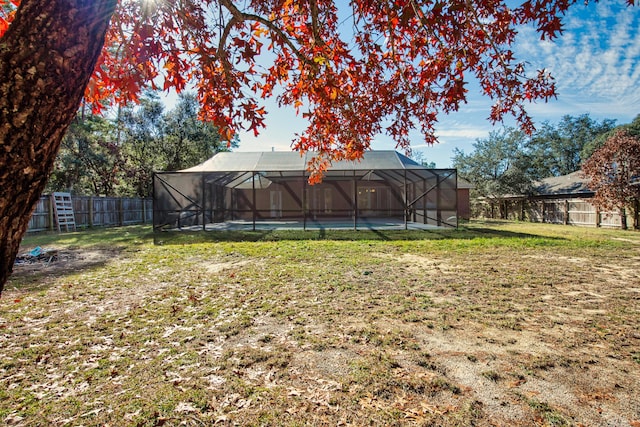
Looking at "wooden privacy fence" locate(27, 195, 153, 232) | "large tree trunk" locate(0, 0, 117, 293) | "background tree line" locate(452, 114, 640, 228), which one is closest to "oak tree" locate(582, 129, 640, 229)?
"background tree line" locate(452, 114, 640, 228)

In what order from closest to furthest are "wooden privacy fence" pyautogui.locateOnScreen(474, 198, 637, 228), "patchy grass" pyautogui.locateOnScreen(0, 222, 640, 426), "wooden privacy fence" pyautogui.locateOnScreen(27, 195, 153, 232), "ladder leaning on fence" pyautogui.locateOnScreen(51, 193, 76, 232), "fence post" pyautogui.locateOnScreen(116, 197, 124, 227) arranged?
"patchy grass" pyautogui.locateOnScreen(0, 222, 640, 426), "wooden privacy fence" pyautogui.locateOnScreen(27, 195, 153, 232), "ladder leaning on fence" pyautogui.locateOnScreen(51, 193, 76, 232), "wooden privacy fence" pyautogui.locateOnScreen(474, 198, 637, 228), "fence post" pyautogui.locateOnScreen(116, 197, 124, 227)

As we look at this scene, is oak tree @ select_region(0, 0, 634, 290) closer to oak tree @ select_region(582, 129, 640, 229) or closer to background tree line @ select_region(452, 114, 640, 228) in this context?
background tree line @ select_region(452, 114, 640, 228)

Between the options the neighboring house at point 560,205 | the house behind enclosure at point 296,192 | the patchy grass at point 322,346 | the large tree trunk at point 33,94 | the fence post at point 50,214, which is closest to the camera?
the large tree trunk at point 33,94

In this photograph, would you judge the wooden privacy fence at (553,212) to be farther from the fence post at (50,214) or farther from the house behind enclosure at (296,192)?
the fence post at (50,214)

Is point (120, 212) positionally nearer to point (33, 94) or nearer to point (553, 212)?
point (33, 94)

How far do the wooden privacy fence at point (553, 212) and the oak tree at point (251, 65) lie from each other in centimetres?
1539

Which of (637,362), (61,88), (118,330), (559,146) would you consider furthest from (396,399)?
(559,146)

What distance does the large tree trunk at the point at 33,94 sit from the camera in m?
0.88

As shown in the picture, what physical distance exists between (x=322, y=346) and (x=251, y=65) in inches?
111

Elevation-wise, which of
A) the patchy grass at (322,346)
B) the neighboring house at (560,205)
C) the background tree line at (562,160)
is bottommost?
Answer: the patchy grass at (322,346)

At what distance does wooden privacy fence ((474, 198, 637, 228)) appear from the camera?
14.5 metres

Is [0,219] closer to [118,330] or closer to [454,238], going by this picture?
[118,330]

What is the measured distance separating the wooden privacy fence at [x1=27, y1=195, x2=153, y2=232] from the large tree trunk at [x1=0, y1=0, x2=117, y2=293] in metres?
14.1

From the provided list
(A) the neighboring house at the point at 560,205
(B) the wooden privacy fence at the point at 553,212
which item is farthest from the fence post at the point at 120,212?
(B) the wooden privacy fence at the point at 553,212
